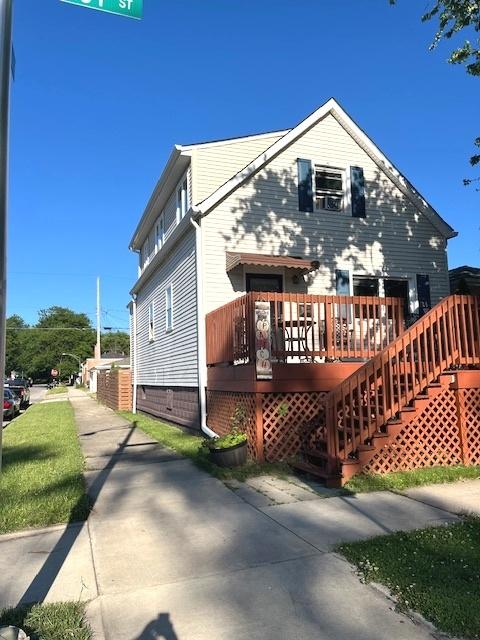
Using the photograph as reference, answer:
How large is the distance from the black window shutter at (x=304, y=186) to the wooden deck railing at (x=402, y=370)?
222 inches

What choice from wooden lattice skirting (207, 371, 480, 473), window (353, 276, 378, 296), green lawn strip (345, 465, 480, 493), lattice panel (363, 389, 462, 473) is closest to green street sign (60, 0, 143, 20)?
wooden lattice skirting (207, 371, 480, 473)

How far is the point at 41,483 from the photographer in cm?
785

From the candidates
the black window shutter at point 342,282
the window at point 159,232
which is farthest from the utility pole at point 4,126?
the window at point 159,232

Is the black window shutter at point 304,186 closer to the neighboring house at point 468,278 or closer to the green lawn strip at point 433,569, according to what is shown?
the neighboring house at point 468,278

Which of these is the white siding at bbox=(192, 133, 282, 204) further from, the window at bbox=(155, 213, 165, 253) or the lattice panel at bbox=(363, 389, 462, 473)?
the lattice panel at bbox=(363, 389, 462, 473)

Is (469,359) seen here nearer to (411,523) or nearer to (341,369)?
(341,369)

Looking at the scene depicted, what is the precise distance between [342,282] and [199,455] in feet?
20.5

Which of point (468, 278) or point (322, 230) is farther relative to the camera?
point (468, 278)

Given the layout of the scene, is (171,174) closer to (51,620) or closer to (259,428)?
(259,428)

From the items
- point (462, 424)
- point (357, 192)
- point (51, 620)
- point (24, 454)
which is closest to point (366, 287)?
point (357, 192)

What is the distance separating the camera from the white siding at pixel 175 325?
13.1m

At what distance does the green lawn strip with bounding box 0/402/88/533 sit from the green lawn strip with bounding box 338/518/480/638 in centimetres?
339

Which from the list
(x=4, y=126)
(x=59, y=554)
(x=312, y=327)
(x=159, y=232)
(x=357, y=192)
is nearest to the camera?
(x=4, y=126)

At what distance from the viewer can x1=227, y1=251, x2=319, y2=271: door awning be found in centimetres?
1192
